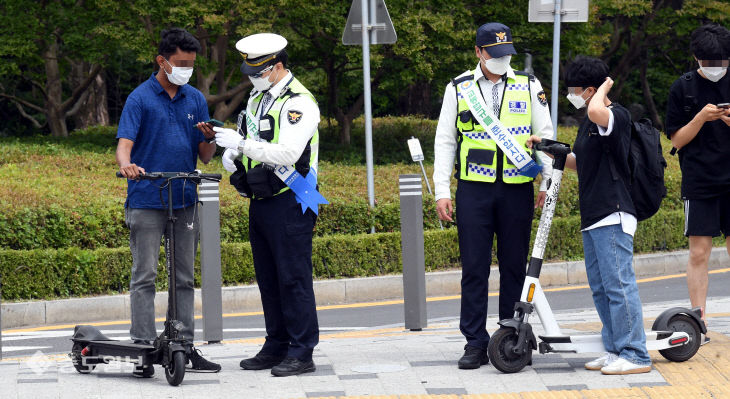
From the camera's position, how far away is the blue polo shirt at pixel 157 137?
601cm

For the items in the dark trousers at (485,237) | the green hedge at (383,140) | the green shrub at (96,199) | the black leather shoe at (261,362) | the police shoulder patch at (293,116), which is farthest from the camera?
the green hedge at (383,140)

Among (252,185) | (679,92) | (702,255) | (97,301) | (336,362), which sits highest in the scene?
(679,92)

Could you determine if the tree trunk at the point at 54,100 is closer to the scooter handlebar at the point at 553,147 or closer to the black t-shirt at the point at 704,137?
the black t-shirt at the point at 704,137

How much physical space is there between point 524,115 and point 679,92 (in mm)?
1348

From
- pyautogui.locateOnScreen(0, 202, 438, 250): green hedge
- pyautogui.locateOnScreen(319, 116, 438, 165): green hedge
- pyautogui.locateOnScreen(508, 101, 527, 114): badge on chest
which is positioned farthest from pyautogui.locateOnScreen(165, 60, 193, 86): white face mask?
pyautogui.locateOnScreen(319, 116, 438, 165): green hedge

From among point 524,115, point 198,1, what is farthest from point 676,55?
point 524,115

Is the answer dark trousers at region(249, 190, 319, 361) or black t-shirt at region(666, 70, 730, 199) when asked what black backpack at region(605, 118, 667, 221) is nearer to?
black t-shirt at region(666, 70, 730, 199)

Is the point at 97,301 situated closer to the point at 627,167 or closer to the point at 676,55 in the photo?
the point at 627,167

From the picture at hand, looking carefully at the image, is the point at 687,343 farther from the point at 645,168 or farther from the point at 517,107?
the point at 517,107

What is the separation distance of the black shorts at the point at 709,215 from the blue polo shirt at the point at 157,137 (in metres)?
3.17

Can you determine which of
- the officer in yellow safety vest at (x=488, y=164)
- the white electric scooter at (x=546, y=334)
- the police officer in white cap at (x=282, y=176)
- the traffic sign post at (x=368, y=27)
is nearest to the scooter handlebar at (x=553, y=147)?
the white electric scooter at (x=546, y=334)

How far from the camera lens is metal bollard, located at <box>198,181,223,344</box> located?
7977 millimetres

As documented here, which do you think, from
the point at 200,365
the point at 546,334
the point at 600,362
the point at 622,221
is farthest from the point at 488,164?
the point at 200,365

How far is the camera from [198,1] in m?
17.0
